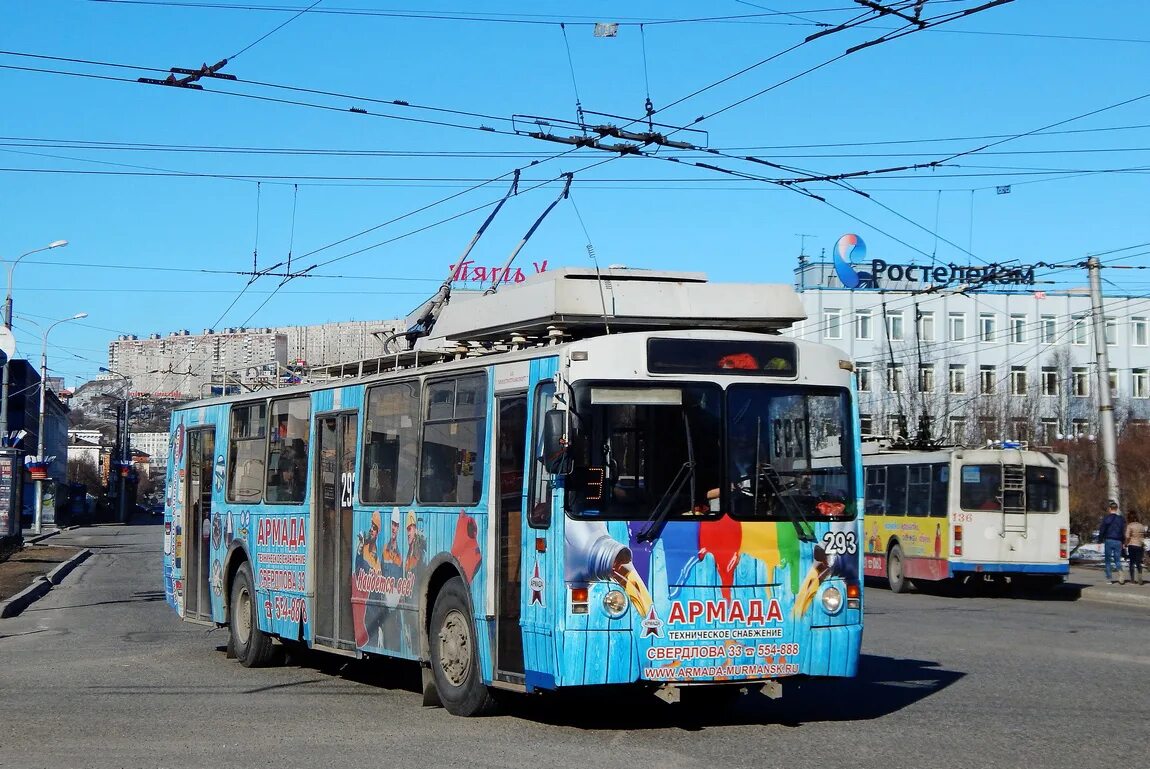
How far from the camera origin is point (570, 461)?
943 cm

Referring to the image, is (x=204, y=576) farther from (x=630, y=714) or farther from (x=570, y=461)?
(x=570, y=461)

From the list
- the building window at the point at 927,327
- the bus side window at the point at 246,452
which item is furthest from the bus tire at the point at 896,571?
the building window at the point at 927,327

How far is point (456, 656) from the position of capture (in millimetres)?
10961

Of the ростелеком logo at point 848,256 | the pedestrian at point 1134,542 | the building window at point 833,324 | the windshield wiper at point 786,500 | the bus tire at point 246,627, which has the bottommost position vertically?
the bus tire at point 246,627

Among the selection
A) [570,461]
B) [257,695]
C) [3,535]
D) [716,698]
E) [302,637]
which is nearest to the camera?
[570,461]

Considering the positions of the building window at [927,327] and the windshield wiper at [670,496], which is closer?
the windshield wiper at [670,496]

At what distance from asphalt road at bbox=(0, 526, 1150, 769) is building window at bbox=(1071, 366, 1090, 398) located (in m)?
68.5

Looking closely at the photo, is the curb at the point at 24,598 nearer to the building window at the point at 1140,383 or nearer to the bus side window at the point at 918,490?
the bus side window at the point at 918,490

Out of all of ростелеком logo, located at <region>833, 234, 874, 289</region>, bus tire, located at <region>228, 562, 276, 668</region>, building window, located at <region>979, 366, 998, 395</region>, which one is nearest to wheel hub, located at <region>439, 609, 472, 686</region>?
bus tire, located at <region>228, 562, 276, 668</region>

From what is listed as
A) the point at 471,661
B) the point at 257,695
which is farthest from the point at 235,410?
→ the point at 471,661

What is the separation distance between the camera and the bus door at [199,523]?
17016 millimetres

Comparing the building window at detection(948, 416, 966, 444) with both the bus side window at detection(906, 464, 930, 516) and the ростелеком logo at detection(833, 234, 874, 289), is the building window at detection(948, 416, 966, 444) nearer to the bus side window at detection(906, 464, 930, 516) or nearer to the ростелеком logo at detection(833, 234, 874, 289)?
the ростелеком logo at detection(833, 234, 874, 289)

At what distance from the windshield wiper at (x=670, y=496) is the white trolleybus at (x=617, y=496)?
0.01m

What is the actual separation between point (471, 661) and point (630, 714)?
132cm
